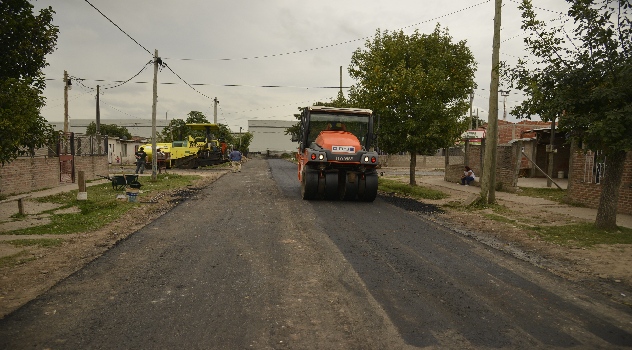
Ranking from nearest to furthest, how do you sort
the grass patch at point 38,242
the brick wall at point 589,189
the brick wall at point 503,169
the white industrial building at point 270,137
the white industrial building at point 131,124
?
the grass patch at point 38,242 → the brick wall at point 589,189 → the brick wall at point 503,169 → the white industrial building at point 270,137 → the white industrial building at point 131,124

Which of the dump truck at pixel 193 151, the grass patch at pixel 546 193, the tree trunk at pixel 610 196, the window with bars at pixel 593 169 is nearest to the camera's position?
the tree trunk at pixel 610 196

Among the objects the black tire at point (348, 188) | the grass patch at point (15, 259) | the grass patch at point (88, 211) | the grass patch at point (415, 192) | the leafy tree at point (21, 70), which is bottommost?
the grass patch at point (15, 259)

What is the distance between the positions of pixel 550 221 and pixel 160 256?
33.3 ft

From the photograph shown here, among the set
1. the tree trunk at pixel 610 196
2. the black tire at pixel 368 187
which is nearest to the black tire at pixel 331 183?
the black tire at pixel 368 187

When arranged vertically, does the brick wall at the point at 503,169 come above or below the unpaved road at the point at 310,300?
above

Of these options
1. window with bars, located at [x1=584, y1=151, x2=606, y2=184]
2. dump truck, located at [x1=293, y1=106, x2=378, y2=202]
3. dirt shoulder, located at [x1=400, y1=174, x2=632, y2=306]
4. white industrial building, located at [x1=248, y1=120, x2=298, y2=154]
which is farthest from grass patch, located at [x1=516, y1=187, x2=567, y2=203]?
white industrial building, located at [x1=248, y1=120, x2=298, y2=154]

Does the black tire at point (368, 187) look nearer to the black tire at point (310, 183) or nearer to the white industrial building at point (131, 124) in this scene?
the black tire at point (310, 183)

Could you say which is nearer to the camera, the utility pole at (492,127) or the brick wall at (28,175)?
the utility pole at (492,127)

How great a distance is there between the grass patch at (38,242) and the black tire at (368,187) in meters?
9.25

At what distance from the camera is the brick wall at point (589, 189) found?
13.7 m

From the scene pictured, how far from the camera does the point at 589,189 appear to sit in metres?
15.4

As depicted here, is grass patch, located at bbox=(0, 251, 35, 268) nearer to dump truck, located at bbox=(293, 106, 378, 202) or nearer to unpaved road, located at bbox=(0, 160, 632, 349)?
unpaved road, located at bbox=(0, 160, 632, 349)

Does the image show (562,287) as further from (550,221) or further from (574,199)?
(574,199)

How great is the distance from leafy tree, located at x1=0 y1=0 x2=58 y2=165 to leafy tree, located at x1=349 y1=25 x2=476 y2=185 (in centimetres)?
1343
